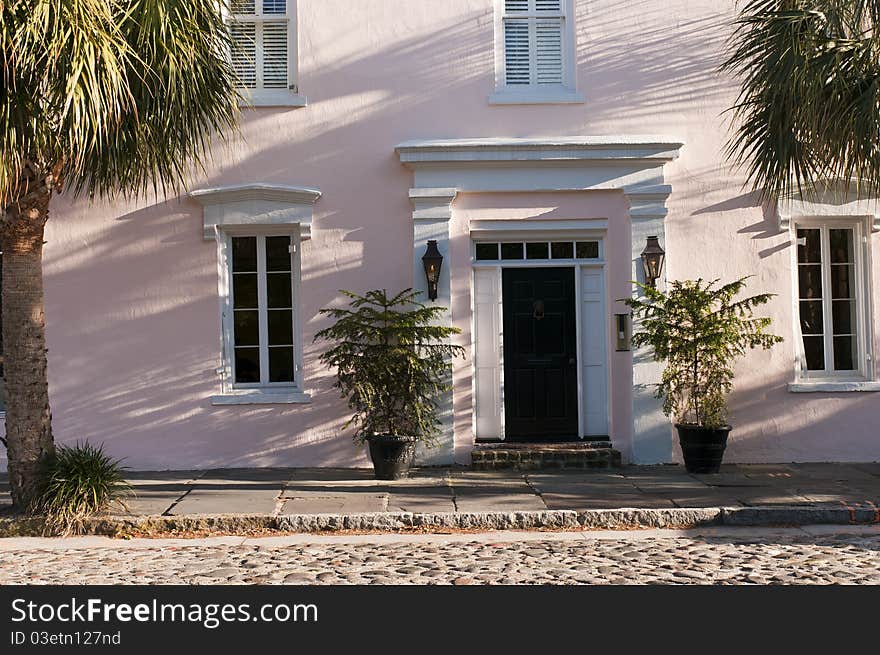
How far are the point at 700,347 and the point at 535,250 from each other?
2.20 metres

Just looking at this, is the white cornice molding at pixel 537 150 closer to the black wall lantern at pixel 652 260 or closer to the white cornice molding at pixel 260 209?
the black wall lantern at pixel 652 260

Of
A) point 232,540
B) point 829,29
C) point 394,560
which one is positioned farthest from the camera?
point 829,29

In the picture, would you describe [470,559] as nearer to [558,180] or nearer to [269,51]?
[558,180]

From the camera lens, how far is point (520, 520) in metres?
8.40

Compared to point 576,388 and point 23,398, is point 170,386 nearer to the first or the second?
point 23,398

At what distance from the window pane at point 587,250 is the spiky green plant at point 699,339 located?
0.90 m

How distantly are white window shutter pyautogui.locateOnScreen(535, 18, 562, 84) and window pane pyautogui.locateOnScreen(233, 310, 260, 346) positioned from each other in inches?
165

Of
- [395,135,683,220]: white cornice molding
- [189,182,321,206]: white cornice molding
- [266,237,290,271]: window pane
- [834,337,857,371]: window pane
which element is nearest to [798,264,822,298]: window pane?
[834,337,857,371]: window pane

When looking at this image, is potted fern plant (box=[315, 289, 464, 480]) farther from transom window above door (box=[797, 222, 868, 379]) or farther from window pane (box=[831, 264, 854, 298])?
window pane (box=[831, 264, 854, 298])

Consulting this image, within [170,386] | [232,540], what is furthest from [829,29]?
[170,386]

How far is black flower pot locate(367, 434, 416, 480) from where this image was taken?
10195mm

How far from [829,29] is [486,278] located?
4.37 metres

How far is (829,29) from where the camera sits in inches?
343

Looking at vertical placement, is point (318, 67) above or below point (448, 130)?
above
